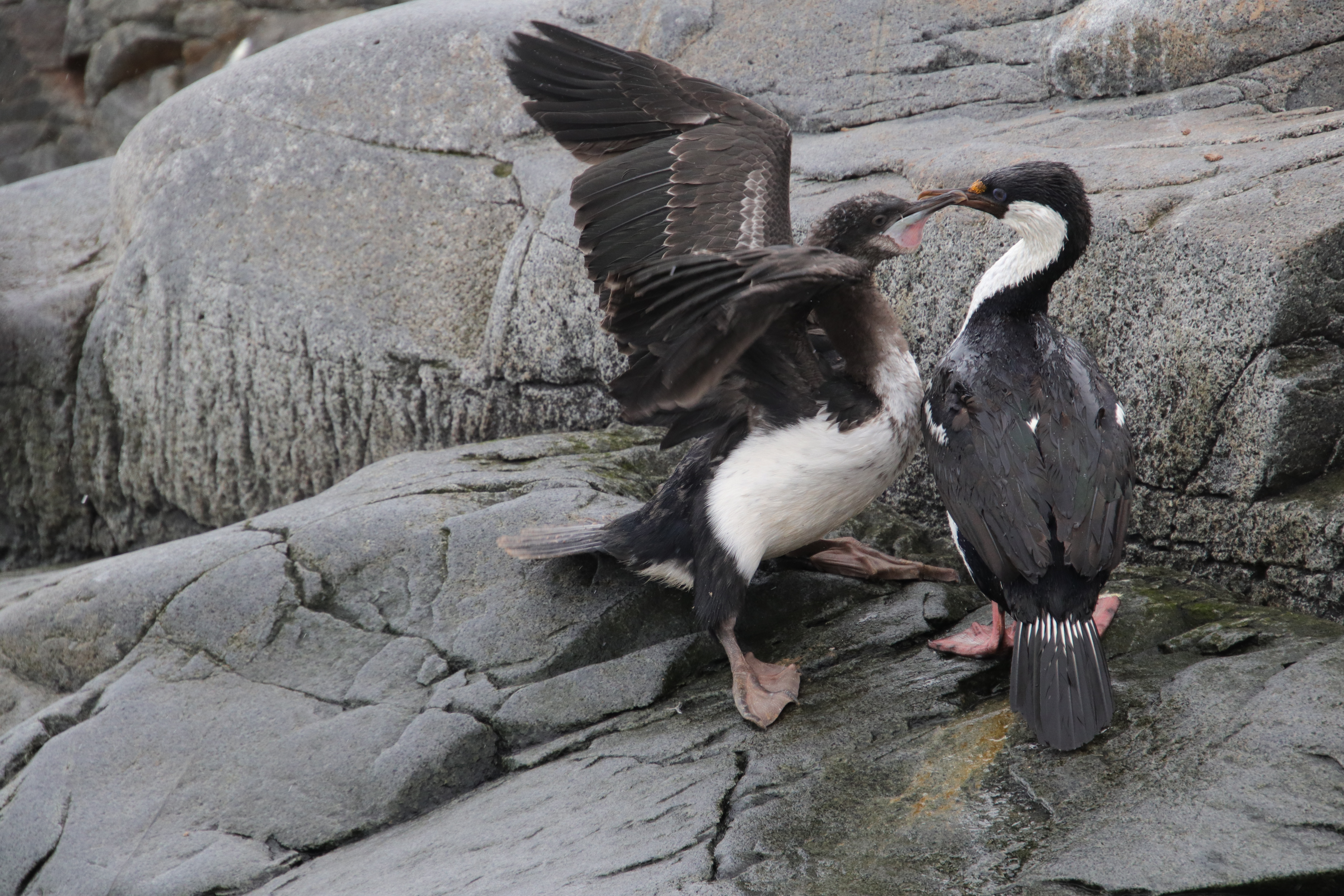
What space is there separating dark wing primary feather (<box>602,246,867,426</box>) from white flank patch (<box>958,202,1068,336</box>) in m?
0.60

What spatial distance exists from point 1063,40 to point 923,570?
2512 mm

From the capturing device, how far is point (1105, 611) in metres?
2.95

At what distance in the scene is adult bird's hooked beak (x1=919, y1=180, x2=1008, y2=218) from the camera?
120 inches

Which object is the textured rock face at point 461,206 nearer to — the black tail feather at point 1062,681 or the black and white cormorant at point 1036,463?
the black and white cormorant at point 1036,463

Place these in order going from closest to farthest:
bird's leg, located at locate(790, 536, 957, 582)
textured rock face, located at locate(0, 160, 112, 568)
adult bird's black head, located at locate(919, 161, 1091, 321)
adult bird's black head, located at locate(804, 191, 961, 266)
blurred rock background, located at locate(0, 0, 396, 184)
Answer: adult bird's black head, located at locate(919, 161, 1091, 321), adult bird's black head, located at locate(804, 191, 961, 266), bird's leg, located at locate(790, 536, 957, 582), textured rock face, located at locate(0, 160, 112, 568), blurred rock background, located at locate(0, 0, 396, 184)

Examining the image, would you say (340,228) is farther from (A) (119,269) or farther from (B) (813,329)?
(B) (813,329)

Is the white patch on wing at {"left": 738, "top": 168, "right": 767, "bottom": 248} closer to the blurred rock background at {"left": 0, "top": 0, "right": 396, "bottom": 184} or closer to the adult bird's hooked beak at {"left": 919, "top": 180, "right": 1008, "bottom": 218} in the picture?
the adult bird's hooked beak at {"left": 919, "top": 180, "right": 1008, "bottom": 218}

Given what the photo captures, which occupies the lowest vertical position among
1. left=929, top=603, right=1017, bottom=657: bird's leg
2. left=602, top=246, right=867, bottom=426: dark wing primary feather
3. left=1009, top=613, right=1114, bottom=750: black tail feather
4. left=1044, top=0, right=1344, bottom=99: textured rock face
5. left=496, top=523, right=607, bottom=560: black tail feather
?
left=929, top=603, right=1017, bottom=657: bird's leg

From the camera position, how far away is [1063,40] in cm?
471

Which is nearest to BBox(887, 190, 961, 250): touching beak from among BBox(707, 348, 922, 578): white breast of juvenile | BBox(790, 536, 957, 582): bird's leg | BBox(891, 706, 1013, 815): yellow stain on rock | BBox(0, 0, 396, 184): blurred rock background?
BBox(707, 348, 922, 578): white breast of juvenile

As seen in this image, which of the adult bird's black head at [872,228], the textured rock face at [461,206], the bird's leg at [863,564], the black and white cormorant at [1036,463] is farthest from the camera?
the textured rock face at [461,206]

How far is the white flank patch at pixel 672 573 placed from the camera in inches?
131

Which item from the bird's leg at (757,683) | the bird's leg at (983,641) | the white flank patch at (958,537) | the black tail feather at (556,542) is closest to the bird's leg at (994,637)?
the bird's leg at (983,641)

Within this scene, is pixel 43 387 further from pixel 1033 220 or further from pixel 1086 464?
pixel 1086 464
